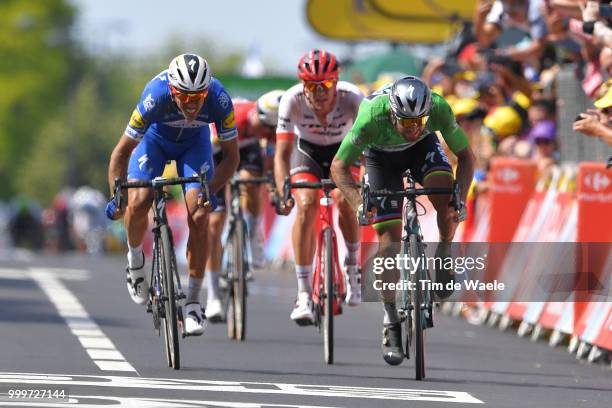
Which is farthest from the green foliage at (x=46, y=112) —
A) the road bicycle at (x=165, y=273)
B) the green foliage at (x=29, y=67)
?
the road bicycle at (x=165, y=273)

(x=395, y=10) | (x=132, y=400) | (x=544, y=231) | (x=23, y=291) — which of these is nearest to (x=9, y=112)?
(x=395, y=10)

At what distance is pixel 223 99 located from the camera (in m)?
13.1

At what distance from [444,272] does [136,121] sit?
2.31 meters

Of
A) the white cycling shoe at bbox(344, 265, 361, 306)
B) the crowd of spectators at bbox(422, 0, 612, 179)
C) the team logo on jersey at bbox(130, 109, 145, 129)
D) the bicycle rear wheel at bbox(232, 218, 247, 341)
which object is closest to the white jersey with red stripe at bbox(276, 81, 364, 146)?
the white cycling shoe at bbox(344, 265, 361, 306)

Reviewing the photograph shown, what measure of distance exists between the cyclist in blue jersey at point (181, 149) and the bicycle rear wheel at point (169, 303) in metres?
0.39

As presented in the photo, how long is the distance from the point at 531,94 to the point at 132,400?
11.0 metres


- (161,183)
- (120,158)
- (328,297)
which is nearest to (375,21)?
(328,297)

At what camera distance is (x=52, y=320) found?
56.2 feet

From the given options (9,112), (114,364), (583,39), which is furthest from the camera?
(9,112)

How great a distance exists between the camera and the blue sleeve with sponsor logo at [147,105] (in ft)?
42.3

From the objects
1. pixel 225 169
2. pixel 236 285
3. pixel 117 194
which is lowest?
pixel 236 285

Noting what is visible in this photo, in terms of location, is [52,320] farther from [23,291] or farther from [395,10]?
[395,10]

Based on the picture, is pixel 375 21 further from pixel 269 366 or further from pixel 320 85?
pixel 269 366

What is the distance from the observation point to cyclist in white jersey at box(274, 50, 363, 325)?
1407 centimetres
